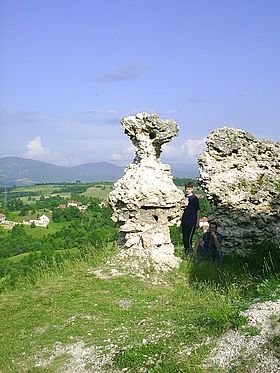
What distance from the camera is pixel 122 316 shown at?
9055mm

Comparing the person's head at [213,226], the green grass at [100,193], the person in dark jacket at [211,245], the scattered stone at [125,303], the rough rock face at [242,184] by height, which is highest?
the rough rock face at [242,184]

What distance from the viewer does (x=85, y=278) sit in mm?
11312

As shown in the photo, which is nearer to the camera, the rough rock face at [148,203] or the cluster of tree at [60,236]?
the rough rock face at [148,203]

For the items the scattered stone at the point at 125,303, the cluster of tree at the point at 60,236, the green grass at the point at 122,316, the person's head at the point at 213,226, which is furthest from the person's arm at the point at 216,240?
the cluster of tree at the point at 60,236

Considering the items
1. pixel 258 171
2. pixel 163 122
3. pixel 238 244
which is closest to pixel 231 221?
pixel 238 244

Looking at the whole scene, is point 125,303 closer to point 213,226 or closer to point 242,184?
point 213,226

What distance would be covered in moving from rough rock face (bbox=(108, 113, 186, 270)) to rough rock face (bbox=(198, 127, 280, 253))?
3.46ft

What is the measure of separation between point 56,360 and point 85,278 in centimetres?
398

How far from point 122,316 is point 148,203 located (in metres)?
4.05

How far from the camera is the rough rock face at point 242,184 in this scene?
40.5 feet

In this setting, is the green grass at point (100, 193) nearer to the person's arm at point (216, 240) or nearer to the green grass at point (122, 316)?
the person's arm at point (216, 240)

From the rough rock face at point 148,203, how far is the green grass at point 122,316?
0.77 metres

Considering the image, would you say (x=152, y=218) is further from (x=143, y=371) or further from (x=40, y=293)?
(x=143, y=371)

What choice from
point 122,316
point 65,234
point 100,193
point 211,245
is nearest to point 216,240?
point 211,245
